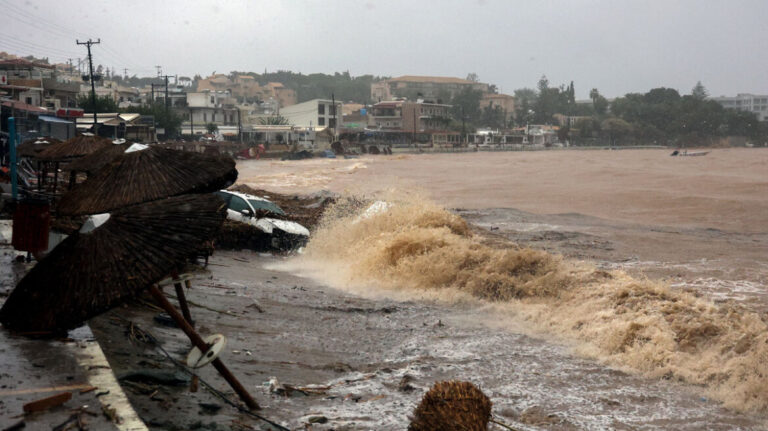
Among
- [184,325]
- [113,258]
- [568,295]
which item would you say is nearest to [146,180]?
[113,258]

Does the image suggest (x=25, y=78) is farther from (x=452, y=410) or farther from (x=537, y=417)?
(x=452, y=410)

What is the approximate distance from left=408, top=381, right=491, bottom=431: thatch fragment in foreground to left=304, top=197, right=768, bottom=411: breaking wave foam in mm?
4595

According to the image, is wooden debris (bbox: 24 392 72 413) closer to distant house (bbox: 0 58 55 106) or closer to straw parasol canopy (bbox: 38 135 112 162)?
straw parasol canopy (bbox: 38 135 112 162)

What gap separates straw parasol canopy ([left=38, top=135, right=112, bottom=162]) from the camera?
15360 millimetres

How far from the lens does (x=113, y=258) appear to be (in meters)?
5.44

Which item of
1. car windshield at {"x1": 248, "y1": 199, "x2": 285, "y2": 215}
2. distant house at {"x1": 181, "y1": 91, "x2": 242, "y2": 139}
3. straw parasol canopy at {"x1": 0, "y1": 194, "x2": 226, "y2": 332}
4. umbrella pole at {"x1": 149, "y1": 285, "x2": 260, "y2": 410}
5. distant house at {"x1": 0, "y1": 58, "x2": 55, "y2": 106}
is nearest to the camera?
straw parasol canopy at {"x1": 0, "y1": 194, "x2": 226, "y2": 332}

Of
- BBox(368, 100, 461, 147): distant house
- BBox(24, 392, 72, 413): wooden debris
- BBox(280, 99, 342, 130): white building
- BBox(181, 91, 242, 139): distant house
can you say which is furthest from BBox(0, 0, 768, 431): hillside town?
BBox(368, 100, 461, 147): distant house

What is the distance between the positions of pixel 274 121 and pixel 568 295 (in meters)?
108

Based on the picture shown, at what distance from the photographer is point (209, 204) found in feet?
19.8

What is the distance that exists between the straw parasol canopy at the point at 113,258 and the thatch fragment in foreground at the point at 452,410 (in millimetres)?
2344

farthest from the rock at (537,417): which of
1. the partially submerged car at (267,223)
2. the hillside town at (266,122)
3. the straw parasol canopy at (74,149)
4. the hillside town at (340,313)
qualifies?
the hillside town at (266,122)

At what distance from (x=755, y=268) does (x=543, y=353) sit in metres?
10.6

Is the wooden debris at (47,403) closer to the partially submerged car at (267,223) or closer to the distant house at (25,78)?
the partially submerged car at (267,223)

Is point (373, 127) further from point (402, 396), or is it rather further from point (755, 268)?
point (402, 396)
